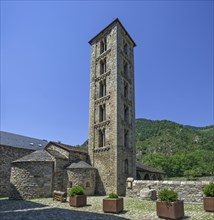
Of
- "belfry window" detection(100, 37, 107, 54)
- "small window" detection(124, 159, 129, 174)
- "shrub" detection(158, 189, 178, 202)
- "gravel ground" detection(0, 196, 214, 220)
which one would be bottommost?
"gravel ground" detection(0, 196, 214, 220)

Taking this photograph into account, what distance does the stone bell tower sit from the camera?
74.8 ft

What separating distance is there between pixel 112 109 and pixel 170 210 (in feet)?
50.6

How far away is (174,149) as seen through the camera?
101 m

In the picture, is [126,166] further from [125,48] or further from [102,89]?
[125,48]

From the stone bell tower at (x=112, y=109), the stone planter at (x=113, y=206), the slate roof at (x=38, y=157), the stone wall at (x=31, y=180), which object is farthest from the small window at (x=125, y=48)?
the stone planter at (x=113, y=206)

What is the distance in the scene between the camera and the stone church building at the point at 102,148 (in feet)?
67.0

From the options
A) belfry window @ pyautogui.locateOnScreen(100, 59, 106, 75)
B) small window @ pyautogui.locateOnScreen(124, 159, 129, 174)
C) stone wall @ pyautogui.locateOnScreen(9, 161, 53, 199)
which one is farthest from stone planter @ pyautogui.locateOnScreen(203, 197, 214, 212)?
belfry window @ pyautogui.locateOnScreen(100, 59, 106, 75)

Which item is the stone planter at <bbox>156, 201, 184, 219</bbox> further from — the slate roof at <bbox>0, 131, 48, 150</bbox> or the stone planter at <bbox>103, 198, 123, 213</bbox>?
the slate roof at <bbox>0, 131, 48, 150</bbox>

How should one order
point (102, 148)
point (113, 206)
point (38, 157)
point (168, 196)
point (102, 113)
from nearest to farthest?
1. point (168, 196)
2. point (113, 206)
3. point (38, 157)
4. point (102, 148)
5. point (102, 113)

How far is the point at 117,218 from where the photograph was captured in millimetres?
9938

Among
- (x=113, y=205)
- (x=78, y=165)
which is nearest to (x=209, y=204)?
(x=113, y=205)

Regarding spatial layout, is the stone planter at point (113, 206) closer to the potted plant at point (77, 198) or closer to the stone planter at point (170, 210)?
the stone planter at point (170, 210)

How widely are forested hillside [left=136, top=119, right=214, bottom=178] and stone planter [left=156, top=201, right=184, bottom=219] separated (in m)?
63.6

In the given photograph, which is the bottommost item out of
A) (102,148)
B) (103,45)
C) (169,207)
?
(169,207)
